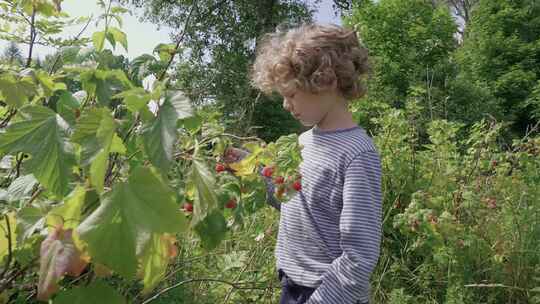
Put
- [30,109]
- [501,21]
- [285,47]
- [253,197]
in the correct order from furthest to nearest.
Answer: [501,21] → [285,47] → [253,197] → [30,109]

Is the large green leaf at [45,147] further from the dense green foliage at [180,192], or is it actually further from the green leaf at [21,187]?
the green leaf at [21,187]

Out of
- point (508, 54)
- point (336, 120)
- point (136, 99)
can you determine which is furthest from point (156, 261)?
point (508, 54)

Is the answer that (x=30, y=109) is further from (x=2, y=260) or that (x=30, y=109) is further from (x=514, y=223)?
(x=514, y=223)

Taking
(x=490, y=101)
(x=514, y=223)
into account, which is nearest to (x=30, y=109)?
(x=514, y=223)

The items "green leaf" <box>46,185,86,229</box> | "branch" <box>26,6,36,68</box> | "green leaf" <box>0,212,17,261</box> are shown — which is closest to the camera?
"green leaf" <box>46,185,86,229</box>

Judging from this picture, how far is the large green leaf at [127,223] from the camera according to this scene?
0.62 metres

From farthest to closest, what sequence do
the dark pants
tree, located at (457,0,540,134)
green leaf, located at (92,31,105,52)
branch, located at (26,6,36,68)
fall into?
tree, located at (457,0,540,134) < the dark pants < branch, located at (26,6,36,68) < green leaf, located at (92,31,105,52)

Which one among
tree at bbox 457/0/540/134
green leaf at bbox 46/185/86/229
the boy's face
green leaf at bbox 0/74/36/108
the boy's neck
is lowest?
tree at bbox 457/0/540/134

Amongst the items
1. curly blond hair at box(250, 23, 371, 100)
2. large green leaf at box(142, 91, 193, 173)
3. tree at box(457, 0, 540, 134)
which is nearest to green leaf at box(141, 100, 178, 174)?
large green leaf at box(142, 91, 193, 173)

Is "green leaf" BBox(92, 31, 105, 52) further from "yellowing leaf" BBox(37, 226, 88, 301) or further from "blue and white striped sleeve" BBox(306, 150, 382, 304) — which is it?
"blue and white striped sleeve" BBox(306, 150, 382, 304)

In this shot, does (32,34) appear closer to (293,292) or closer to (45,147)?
(45,147)

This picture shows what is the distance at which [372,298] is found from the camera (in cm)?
271

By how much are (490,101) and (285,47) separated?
38.0 feet

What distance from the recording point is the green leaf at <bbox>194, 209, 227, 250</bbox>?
3.01ft
